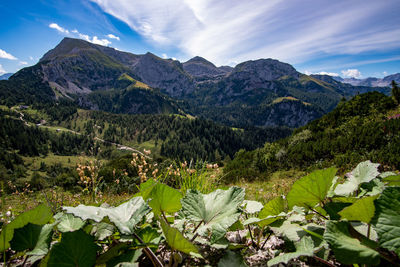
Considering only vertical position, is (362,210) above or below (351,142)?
above

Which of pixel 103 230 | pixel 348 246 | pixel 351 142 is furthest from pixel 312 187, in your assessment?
pixel 351 142

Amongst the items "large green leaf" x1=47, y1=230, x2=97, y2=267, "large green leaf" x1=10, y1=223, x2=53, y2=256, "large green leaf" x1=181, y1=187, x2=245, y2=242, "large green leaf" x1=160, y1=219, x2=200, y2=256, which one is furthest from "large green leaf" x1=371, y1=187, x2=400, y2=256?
"large green leaf" x1=10, y1=223, x2=53, y2=256

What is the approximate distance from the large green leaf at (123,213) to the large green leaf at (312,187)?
0.97m

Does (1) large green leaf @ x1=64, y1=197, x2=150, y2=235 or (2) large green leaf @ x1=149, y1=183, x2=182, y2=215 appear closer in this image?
(1) large green leaf @ x1=64, y1=197, x2=150, y2=235

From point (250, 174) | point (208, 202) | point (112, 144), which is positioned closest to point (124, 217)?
point (208, 202)

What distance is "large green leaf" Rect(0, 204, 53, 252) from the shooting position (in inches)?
50.5

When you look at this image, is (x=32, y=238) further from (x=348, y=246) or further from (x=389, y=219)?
(x=389, y=219)

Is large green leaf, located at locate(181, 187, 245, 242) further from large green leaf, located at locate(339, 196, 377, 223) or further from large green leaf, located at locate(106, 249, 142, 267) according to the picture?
large green leaf, located at locate(339, 196, 377, 223)

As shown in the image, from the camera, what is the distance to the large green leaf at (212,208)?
1271 mm

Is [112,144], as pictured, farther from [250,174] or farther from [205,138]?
[250,174]

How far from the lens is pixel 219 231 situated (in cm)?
117

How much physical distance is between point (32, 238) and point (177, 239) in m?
0.91

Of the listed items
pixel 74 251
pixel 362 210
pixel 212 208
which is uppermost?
pixel 362 210

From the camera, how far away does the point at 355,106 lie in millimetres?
33344
